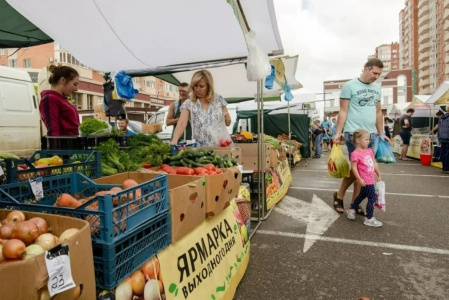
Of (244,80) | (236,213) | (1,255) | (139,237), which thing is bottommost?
(236,213)

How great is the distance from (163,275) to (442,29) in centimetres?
9332

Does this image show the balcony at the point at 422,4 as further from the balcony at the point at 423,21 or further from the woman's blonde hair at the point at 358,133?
the woman's blonde hair at the point at 358,133

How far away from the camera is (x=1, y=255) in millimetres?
1191

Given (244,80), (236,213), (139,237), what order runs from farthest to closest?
1. (244,80)
2. (236,213)
3. (139,237)

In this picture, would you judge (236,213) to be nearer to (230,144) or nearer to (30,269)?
(230,144)

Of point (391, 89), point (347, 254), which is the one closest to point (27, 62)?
point (347, 254)

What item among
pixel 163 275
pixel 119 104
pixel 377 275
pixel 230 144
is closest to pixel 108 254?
pixel 163 275

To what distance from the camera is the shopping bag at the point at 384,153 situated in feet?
16.0

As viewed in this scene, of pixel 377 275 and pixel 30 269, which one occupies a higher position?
pixel 30 269

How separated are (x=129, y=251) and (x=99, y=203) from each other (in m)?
0.31

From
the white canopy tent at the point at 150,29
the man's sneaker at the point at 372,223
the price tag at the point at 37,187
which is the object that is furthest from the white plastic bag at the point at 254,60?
the price tag at the point at 37,187

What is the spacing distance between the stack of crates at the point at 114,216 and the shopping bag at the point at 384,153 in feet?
12.8

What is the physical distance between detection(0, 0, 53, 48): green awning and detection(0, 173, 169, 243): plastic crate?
2.34 metres

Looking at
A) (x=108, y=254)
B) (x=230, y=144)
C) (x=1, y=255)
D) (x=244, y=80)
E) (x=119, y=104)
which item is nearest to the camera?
(x=1, y=255)
